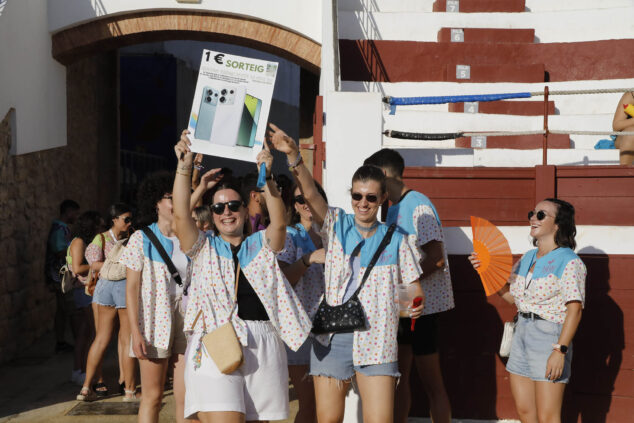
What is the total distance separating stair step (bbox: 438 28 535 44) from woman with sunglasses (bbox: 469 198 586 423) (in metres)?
5.25

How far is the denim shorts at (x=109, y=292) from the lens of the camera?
7.27 metres

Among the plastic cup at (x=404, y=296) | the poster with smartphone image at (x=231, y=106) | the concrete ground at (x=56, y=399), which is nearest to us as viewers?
the poster with smartphone image at (x=231, y=106)

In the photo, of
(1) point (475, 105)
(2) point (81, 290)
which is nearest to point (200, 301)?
(2) point (81, 290)

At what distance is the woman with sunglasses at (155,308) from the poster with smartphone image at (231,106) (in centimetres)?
107

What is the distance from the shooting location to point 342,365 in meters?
4.59

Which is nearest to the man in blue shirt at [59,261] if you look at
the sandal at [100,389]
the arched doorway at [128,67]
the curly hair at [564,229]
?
the sandal at [100,389]

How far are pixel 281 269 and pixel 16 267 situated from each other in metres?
6.34

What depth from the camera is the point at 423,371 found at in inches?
220

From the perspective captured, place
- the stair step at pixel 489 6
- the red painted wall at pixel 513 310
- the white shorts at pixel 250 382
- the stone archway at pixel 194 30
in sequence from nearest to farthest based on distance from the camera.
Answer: the white shorts at pixel 250 382
the red painted wall at pixel 513 310
the stair step at pixel 489 6
the stone archway at pixel 194 30

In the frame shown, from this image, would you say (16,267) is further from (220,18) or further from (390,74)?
(390,74)

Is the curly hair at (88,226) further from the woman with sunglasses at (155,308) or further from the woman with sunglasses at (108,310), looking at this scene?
the woman with sunglasses at (155,308)

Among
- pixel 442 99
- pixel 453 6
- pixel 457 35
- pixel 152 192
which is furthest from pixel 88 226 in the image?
pixel 453 6

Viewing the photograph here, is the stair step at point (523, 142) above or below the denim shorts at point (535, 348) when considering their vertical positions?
above

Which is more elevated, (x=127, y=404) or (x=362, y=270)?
(x=362, y=270)
